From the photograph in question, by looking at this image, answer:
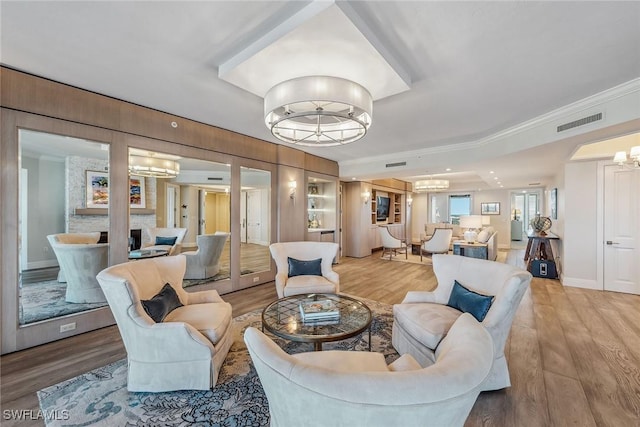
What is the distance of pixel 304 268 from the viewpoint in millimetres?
3803

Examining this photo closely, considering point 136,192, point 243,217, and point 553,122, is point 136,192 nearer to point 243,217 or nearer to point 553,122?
point 243,217

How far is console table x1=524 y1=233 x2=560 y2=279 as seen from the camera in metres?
5.41

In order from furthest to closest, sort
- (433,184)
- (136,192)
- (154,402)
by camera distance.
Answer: (433,184)
(136,192)
(154,402)

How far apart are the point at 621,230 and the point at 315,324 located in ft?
18.7

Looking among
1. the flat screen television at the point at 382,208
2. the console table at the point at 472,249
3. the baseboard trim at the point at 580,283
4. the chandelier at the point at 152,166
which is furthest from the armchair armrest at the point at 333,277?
the flat screen television at the point at 382,208

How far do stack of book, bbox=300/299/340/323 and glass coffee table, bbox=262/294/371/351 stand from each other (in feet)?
0.07

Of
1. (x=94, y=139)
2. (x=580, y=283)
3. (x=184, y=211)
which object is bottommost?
(x=580, y=283)

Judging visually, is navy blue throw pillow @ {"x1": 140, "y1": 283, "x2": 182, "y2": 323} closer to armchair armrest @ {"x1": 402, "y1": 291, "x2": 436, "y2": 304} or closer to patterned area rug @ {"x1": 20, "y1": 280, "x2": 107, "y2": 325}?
patterned area rug @ {"x1": 20, "y1": 280, "x2": 107, "y2": 325}

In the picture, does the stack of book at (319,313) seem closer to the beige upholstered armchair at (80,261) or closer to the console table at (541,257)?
the beige upholstered armchair at (80,261)

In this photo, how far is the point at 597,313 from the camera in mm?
3553

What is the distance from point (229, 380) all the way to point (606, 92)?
484 centimetres

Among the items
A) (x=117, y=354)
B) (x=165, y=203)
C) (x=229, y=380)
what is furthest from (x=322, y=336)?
(x=165, y=203)

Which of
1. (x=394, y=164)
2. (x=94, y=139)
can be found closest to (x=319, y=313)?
(x=94, y=139)

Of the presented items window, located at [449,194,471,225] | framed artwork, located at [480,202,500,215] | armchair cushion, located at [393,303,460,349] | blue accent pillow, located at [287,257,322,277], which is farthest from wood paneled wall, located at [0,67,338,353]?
framed artwork, located at [480,202,500,215]
